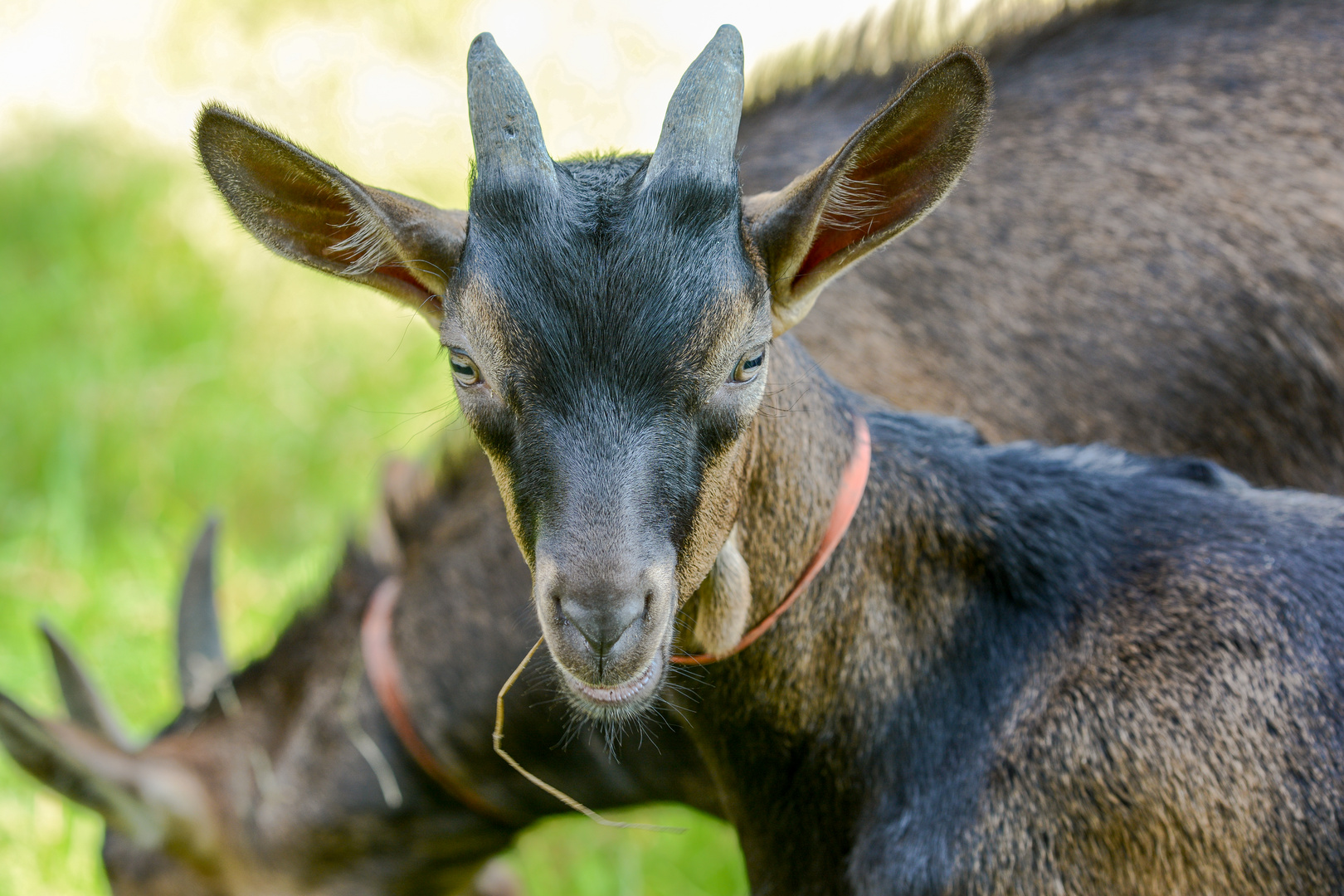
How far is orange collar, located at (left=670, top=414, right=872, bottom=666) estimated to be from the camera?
267 cm

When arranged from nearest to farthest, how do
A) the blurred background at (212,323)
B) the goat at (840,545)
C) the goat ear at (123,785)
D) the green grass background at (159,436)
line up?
the goat at (840,545) < the goat ear at (123,785) < the green grass background at (159,436) < the blurred background at (212,323)

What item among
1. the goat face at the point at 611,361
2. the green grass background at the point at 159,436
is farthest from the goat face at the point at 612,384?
the green grass background at the point at 159,436

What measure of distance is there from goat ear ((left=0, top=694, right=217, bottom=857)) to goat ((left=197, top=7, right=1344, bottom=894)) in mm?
2002

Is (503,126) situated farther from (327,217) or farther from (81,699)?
(81,699)

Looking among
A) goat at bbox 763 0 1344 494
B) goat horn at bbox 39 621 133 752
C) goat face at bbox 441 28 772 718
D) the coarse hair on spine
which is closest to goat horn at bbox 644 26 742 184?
goat face at bbox 441 28 772 718

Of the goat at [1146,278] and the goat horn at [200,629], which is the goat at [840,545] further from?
the goat horn at [200,629]

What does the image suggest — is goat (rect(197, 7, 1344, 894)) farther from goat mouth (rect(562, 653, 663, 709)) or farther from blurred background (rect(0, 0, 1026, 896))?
blurred background (rect(0, 0, 1026, 896))

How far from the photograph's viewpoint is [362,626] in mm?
4223

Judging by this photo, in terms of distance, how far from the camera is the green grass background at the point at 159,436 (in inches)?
207

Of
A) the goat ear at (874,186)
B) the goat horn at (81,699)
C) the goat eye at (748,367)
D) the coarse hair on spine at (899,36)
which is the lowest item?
the goat horn at (81,699)

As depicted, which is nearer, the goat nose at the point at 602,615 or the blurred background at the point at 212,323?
the goat nose at the point at 602,615

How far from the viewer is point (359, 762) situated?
13.2 feet

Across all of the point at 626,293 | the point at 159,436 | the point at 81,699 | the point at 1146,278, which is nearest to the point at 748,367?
the point at 626,293

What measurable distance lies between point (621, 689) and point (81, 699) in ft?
9.31
